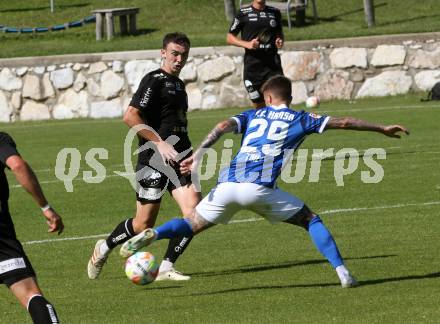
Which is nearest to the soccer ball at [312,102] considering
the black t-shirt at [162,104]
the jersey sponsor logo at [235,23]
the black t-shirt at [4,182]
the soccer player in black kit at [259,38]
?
the soccer player in black kit at [259,38]

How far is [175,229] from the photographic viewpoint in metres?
9.05

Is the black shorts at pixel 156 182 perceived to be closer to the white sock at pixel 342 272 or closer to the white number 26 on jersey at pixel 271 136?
the white number 26 on jersey at pixel 271 136

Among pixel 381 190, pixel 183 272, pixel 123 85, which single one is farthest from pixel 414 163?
pixel 123 85

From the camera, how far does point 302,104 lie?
25375mm

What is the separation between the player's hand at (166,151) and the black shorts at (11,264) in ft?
9.40

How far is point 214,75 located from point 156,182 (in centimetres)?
1589

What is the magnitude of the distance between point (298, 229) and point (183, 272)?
2.42 metres

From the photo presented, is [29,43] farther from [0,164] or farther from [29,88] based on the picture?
[0,164]

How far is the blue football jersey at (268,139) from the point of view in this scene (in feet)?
29.4

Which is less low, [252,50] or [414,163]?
[252,50]

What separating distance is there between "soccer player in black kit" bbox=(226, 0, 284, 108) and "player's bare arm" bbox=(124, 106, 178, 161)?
348 inches

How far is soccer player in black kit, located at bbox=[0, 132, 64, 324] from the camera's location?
651 cm

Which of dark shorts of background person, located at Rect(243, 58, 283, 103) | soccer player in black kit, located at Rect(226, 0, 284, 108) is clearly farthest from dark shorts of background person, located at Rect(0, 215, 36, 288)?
dark shorts of background person, located at Rect(243, 58, 283, 103)

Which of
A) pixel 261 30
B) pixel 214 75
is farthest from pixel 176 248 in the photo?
pixel 214 75
